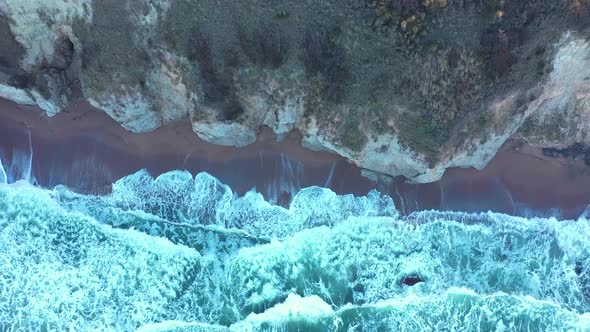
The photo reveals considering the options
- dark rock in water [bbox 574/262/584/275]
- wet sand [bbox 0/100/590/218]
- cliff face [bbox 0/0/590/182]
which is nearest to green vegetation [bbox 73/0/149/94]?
cliff face [bbox 0/0/590/182]

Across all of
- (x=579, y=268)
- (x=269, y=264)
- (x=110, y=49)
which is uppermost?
(x=110, y=49)

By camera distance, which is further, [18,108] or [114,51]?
[18,108]

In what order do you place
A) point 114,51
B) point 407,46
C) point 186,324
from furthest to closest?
point 186,324
point 114,51
point 407,46

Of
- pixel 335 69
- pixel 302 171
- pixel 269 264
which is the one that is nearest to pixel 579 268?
pixel 302 171

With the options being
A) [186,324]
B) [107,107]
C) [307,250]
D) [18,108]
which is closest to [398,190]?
[307,250]

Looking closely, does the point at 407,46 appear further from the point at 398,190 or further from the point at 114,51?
the point at 114,51

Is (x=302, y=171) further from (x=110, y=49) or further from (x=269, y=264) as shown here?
(x=110, y=49)

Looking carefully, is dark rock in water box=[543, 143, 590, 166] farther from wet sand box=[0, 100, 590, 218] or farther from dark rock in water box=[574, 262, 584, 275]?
dark rock in water box=[574, 262, 584, 275]
